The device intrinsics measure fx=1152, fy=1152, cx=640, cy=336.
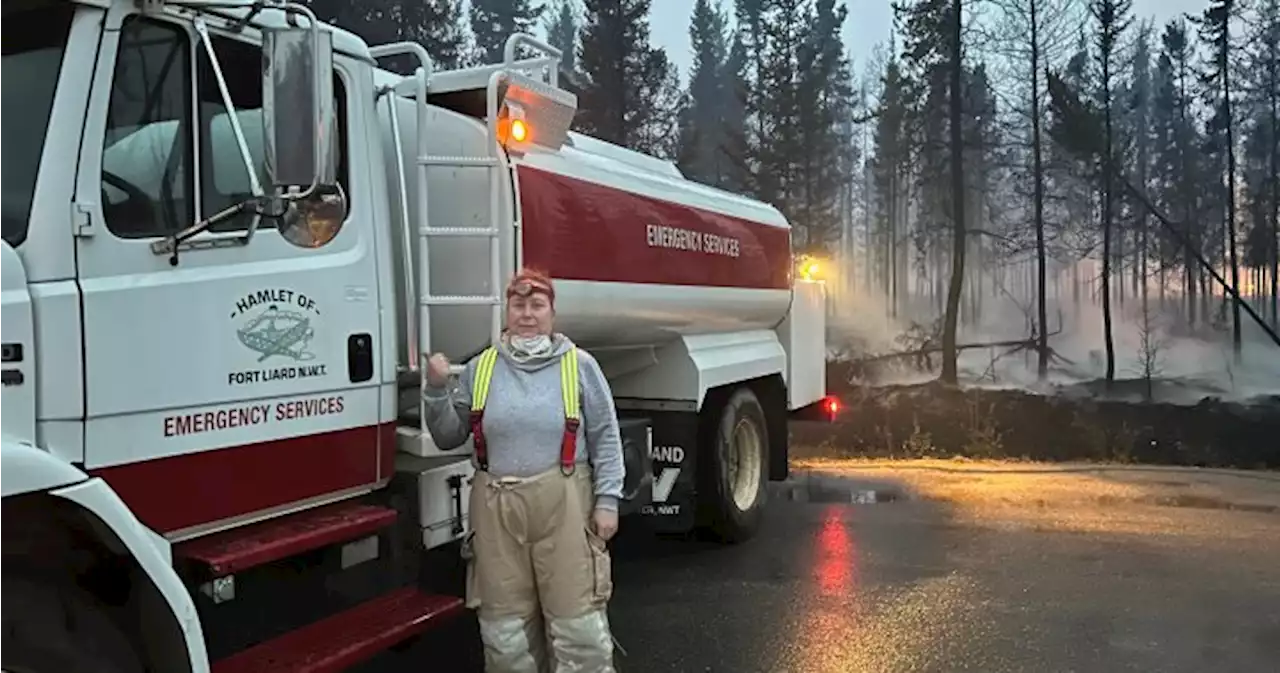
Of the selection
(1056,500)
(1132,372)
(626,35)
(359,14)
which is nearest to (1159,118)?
(1132,372)

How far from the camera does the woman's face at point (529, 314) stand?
420cm

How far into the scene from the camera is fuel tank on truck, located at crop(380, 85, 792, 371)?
487cm

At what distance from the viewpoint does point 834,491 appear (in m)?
10.7

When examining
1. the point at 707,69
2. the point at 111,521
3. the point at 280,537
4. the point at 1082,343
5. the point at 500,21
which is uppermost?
the point at 707,69

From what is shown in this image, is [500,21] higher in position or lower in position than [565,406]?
higher

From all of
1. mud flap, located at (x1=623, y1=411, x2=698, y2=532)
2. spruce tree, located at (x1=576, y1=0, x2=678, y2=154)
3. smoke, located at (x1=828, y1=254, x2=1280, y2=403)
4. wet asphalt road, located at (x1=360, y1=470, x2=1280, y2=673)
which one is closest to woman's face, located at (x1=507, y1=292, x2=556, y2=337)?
wet asphalt road, located at (x1=360, y1=470, x2=1280, y2=673)

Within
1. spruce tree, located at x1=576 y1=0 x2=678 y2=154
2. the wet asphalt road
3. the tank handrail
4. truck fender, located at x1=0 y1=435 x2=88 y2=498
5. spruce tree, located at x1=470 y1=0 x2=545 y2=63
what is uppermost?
spruce tree, located at x1=470 y1=0 x2=545 y2=63

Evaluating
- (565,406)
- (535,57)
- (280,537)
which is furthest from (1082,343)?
(280,537)

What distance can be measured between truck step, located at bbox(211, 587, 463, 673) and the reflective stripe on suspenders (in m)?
0.61

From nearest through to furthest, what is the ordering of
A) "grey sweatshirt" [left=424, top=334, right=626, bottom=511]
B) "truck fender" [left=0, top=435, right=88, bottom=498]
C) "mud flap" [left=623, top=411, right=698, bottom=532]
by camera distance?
"truck fender" [left=0, top=435, right=88, bottom=498], "grey sweatshirt" [left=424, top=334, right=626, bottom=511], "mud flap" [left=623, top=411, right=698, bottom=532]

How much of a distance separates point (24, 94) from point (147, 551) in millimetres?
1350

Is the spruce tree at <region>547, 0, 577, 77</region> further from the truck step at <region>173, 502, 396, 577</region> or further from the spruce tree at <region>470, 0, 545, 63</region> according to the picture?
the truck step at <region>173, 502, 396, 577</region>

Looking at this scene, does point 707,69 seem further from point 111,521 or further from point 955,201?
point 111,521

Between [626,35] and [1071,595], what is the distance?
24.4 meters
